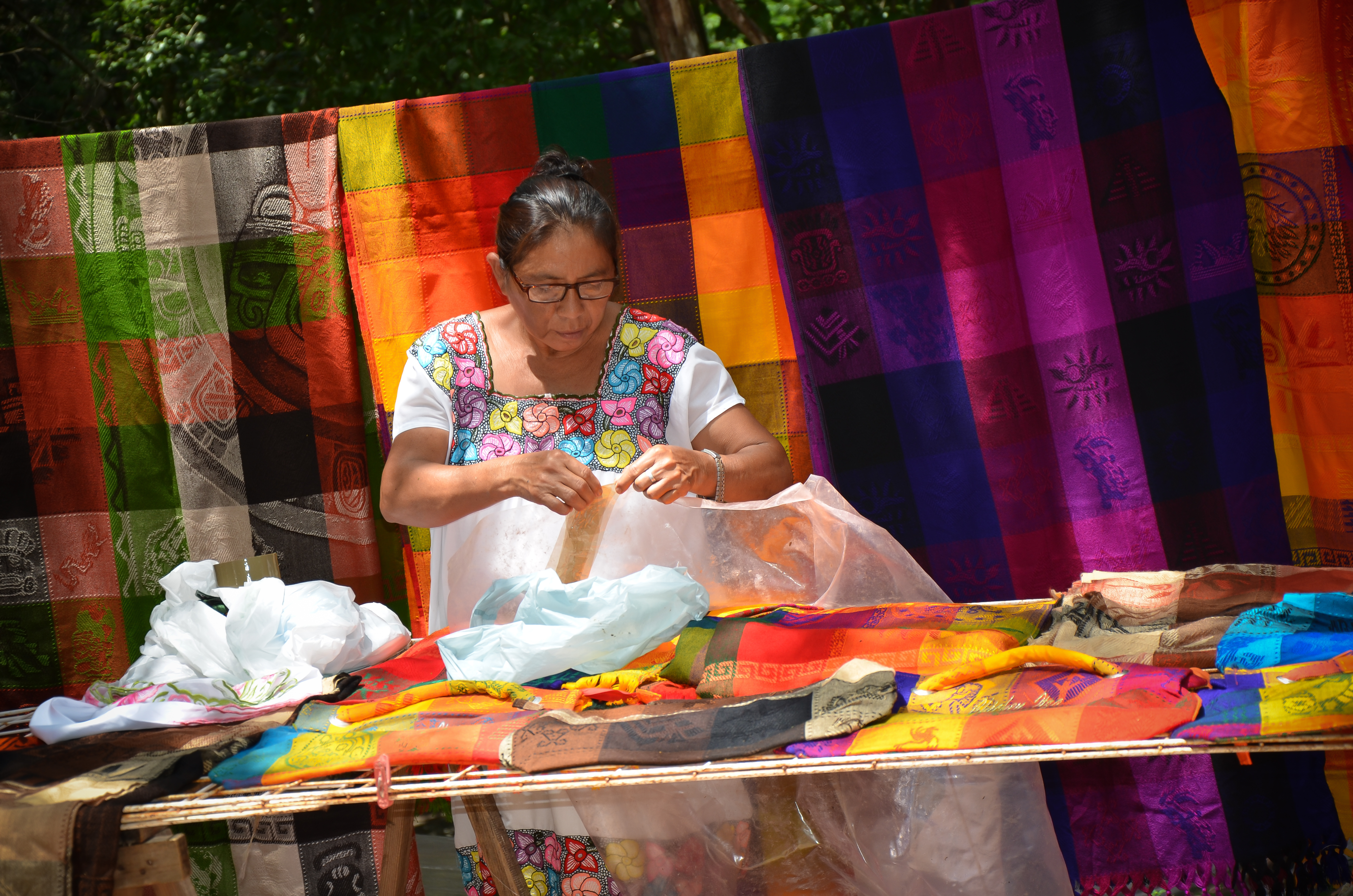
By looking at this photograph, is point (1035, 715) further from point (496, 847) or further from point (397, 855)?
point (397, 855)

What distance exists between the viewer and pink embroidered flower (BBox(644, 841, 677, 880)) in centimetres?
145

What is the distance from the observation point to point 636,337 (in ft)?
7.41

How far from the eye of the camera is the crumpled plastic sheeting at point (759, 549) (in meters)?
1.88

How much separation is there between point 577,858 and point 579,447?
2.83 ft

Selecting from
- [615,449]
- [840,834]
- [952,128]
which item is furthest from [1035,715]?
[952,128]

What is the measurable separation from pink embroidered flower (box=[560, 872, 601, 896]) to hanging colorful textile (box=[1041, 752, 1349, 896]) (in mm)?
770

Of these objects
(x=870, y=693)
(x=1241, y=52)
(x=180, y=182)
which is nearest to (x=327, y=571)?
(x=180, y=182)

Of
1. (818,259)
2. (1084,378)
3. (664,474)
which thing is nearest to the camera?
(664,474)

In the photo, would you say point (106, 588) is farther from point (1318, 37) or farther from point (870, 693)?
point (1318, 37)

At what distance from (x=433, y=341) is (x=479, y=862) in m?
1.05

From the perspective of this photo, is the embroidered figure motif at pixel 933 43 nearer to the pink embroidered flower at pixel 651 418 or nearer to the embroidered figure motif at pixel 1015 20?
the embroidered figure motif at pixel 1015 20

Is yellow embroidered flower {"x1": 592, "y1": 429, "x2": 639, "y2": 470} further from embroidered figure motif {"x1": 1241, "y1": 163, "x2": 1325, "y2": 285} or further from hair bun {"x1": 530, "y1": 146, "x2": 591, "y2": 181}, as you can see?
embroidered figure motif {"x1": 1241, "y1": 163, "x2": 1325, "y2": 285}

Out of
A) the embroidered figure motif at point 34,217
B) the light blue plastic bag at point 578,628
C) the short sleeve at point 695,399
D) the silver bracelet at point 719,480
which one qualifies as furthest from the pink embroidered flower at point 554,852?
the embroidered figure motif at point 34,217

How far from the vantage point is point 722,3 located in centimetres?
387
